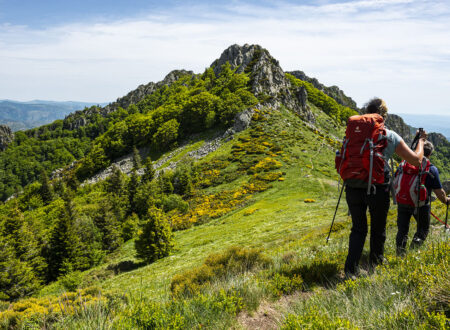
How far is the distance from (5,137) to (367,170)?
225m

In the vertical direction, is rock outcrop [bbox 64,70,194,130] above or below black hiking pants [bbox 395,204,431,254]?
above

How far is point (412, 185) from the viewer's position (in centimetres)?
548

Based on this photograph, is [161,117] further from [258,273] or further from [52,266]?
[258,273]

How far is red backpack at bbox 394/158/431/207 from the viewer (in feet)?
17.9

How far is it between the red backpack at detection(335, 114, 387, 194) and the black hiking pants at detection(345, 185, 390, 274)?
0.74 ft

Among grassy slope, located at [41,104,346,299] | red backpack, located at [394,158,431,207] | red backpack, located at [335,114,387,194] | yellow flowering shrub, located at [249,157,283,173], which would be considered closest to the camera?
red backpack, located at [335,114,387,194]

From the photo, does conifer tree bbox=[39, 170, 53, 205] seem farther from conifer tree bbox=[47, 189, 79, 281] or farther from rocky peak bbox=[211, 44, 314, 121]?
rocky peak bbox=[211, 44, 314, 121]

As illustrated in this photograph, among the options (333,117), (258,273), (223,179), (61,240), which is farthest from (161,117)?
(258,273)

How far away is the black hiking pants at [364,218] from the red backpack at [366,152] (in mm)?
226

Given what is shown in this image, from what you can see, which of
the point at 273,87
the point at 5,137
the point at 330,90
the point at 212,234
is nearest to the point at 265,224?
the point at 212,234

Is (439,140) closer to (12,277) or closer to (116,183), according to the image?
(116,183)

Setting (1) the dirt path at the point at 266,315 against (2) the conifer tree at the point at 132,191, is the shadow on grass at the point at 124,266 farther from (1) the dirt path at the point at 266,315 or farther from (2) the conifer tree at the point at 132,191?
(1) the dirt path at the point at 266,315

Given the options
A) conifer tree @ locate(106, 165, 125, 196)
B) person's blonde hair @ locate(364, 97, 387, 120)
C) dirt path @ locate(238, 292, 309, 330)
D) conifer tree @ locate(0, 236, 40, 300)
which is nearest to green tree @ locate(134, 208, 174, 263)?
conifer tree @ locate(0, 236, 40, 300)

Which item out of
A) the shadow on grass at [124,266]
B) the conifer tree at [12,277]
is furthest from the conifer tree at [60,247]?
the shadow on grass at [124,266]
